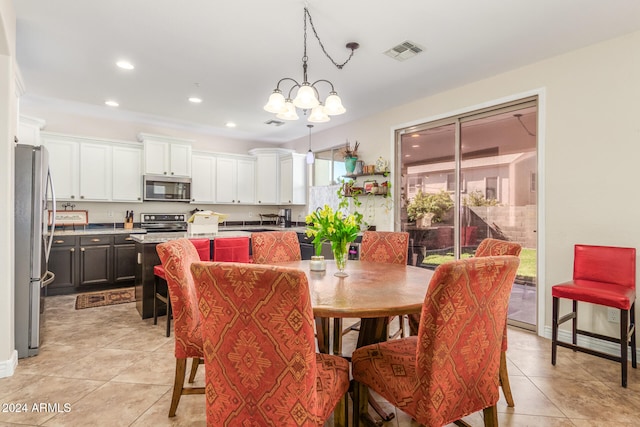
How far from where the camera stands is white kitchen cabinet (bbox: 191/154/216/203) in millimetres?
5895

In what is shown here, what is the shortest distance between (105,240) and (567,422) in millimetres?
5320

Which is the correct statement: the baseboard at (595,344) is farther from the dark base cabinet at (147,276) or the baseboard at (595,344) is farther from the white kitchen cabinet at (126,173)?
the white kitchen cabinet at (126,173)

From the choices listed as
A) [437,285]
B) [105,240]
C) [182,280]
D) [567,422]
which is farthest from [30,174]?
[567,422]

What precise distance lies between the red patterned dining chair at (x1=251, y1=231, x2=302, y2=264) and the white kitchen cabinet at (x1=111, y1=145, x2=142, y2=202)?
11.0ft

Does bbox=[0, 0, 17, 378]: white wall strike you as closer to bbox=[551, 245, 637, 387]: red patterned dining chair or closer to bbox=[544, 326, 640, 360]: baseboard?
bbox=[551, 245, 637, 387]: red patterned dining chair

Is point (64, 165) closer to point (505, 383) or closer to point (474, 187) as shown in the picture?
point (474, 187)

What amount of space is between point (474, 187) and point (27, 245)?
14.2 feet

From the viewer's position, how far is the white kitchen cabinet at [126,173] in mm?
5184

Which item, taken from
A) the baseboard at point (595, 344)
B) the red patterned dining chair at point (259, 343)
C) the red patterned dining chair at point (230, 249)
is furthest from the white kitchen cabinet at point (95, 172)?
the baseboard at point (595, 344)

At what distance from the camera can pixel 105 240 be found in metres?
4.74

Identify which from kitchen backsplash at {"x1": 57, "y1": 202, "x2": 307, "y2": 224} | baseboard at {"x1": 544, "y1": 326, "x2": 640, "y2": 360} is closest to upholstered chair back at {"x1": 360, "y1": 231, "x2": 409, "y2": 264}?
baseboard at {"x1": 544, "y1": 326, "x2": 640, "y2": 360}

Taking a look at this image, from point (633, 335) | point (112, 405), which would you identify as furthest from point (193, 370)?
point (633, 335)

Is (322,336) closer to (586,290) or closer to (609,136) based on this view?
(586,290)

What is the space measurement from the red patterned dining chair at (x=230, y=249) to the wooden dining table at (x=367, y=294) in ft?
3.47
